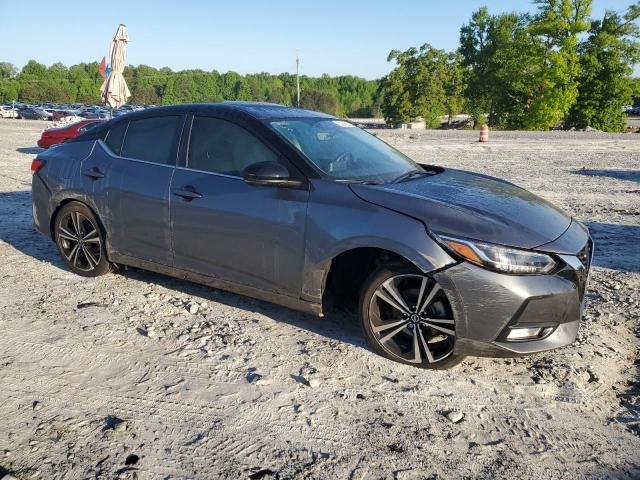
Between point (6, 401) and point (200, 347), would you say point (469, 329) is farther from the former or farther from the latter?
point (6, 401)

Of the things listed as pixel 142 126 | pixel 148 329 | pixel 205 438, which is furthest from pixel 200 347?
pixel 142 126

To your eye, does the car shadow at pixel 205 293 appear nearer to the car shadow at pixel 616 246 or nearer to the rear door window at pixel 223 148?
the rear door window at pixel 223 148

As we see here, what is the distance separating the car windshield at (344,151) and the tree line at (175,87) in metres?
104

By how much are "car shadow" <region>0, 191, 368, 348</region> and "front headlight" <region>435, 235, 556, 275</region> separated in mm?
1059

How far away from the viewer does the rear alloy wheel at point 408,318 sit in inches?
136

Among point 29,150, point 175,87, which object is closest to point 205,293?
point 29,150

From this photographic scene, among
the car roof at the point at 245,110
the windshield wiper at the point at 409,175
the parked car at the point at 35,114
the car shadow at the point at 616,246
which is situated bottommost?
the parked car at the point at 35,114

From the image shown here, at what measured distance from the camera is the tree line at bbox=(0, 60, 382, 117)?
11181 cm

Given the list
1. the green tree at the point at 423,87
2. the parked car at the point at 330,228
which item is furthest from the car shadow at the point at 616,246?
the green tree at the point at 423,87

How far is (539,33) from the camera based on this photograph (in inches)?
1914

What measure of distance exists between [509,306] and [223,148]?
2397 millimetres

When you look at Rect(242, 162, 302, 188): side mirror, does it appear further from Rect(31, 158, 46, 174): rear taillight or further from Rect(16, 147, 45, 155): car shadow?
Rect(16, 147, 45, 155): car shadow

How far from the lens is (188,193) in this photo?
14.2ft

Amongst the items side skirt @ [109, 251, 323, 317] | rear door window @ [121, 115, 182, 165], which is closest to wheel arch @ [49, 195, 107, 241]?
side skirt @ [109, 251, 323, 317]
